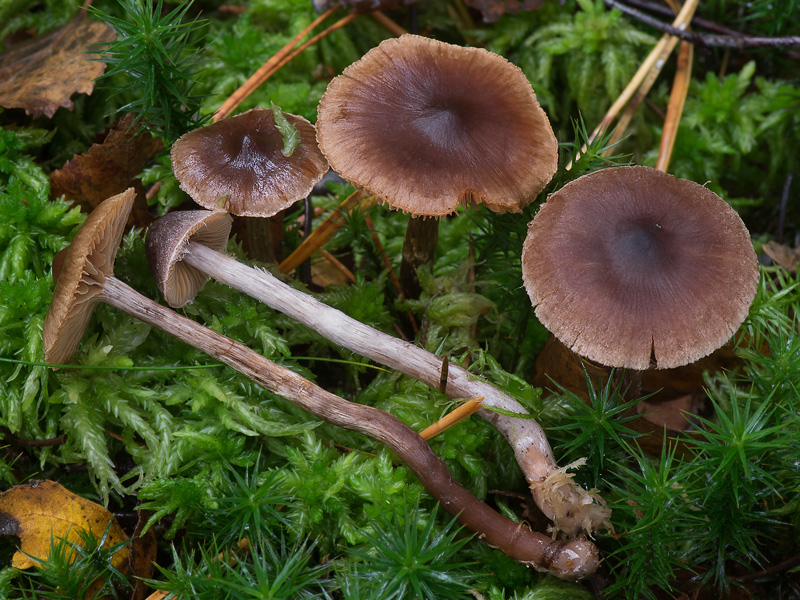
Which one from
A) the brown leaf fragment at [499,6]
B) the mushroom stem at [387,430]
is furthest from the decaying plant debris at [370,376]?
the brown leaf fragment at [499,6]

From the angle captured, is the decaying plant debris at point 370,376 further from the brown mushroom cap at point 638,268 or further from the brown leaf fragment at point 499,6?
the brown leaf fragment at point 499,6

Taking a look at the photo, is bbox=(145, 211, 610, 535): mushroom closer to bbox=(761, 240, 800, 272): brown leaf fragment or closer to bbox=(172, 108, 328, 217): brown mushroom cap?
bbox=(172, 108, 328, 217): brown mushroom cap

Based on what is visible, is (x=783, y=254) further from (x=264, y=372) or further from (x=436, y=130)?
(x=264, y=372)

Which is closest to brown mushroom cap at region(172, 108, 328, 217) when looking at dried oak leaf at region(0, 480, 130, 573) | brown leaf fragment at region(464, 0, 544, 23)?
dried oak leaf at region(0, 480, 130, 573)

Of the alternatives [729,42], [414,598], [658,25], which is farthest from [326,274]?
[729,42]

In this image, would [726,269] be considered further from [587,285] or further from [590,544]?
[590,544]

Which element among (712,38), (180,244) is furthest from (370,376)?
(712,38)
